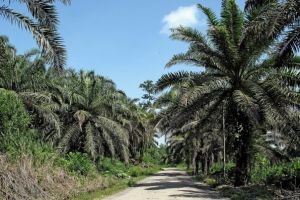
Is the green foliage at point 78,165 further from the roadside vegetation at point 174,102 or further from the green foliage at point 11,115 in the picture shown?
the green foliage at point 11,115

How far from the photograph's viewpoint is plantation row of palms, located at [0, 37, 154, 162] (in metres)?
29.5

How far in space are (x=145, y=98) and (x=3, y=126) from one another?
7713cm

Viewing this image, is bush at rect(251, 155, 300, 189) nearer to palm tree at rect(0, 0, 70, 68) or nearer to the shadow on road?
the shadow on road

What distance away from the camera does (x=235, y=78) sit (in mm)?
25625

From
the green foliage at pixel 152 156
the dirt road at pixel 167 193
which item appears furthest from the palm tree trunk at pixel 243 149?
the green foliage at pixel 152 156

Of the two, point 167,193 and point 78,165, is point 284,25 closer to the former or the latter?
point 167,193

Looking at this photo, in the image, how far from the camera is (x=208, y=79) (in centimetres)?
2567

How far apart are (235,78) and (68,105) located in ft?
45.2

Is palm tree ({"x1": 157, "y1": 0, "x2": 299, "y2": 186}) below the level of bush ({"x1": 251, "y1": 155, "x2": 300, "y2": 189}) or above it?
above

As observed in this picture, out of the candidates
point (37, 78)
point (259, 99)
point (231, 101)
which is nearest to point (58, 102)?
point (37, 78)

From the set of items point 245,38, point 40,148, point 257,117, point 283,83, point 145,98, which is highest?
point 145,98

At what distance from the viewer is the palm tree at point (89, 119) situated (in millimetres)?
32934

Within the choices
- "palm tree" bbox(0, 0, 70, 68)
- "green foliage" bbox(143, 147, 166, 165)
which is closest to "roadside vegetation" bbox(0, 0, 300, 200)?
"palm tree" bbox(0, 0, 70, 68)

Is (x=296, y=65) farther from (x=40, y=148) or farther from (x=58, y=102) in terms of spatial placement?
(x=58, y=102)
